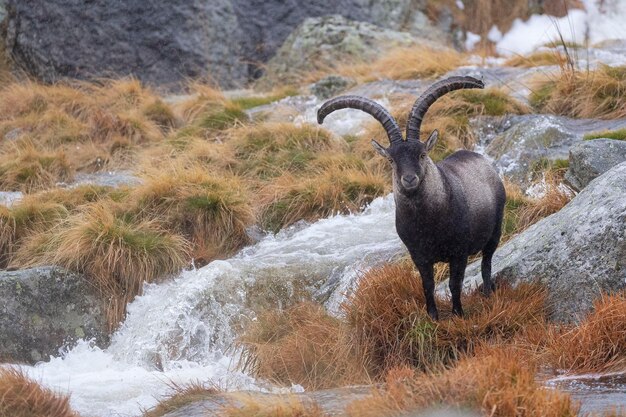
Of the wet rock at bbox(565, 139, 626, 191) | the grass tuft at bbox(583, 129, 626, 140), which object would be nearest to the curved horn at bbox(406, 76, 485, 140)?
the wet rock at bbox(565, 139, 626, 191)

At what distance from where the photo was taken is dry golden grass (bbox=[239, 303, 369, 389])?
268 inches

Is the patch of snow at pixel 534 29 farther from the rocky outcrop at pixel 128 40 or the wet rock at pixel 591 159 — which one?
the wet rock at pixel 591 159

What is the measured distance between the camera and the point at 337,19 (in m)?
18.3

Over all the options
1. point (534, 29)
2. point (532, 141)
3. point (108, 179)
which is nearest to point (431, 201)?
point (532, 141)

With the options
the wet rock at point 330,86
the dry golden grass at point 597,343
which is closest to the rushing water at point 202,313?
the dry golden grass at point 597,343

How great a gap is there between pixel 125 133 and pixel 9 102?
272cm

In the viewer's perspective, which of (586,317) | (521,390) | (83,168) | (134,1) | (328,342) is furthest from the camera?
(134,1)

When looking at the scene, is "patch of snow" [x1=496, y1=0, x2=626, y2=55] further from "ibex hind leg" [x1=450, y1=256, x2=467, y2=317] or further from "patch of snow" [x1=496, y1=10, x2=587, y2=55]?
"ibex hind leg" [x1=450, y1=256, x2=467, y2=317]

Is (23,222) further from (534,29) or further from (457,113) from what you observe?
(534,29)

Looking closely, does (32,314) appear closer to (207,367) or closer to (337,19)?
(207,367)

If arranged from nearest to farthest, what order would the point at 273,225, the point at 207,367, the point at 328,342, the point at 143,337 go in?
the point at 328,342
the point at 207,367
the point at 143,337
the point at 273,225

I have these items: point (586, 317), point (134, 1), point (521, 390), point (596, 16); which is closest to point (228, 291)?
point (586, 317)

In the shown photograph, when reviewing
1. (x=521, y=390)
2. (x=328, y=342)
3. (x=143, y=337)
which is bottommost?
(x=143, y=337)

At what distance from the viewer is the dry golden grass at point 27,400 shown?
5.91 m
